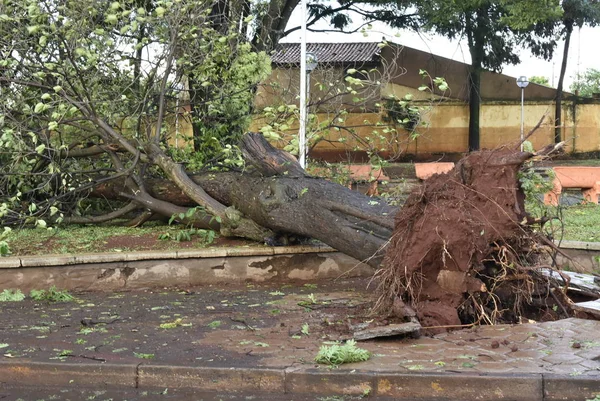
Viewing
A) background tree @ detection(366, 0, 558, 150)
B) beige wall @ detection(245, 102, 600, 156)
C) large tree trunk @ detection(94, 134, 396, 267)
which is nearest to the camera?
large tree trunk @ detection(94, 134, 396, 267)

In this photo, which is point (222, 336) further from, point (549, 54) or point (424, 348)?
point (549, 54)

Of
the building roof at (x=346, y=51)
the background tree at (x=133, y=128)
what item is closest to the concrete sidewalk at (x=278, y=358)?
the background tree at (x=133, y=128)

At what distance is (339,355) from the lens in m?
4.87

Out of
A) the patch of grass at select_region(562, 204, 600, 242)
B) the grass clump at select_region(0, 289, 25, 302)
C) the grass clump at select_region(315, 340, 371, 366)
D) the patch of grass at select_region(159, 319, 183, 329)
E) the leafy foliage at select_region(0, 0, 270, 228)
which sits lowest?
the grass clump at select_region(0, 289, 25, 302)

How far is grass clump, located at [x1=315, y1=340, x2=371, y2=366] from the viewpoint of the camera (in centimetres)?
486

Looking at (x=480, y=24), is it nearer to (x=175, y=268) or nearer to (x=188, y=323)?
(x=175, y=268)

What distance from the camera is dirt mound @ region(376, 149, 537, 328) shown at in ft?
19.2

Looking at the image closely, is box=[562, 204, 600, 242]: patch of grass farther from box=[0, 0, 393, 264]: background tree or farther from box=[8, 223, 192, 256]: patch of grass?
box=[8, 223, 192, 256]: patch of grass

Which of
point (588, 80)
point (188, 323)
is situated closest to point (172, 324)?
point (188, 323)

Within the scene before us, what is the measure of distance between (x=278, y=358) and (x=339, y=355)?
0.47 metres

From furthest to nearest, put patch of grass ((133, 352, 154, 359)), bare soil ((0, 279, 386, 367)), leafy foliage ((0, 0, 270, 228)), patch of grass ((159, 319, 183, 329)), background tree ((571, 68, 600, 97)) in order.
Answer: background tree ((571, 68, 600, 97)) → leafy foliage ((0, 0, 270, 228)) → patch of grass ((159, 319, 183, 329)) → bare soil ((0, 279, 386, 367)) → patch of grass ((133, 352, 154, 359))

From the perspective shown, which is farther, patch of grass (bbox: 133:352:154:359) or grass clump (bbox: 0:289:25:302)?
grass clump (bbox: 0:289:25:302)

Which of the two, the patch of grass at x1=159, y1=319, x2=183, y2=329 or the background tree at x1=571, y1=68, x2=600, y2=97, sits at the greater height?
the background tree at x1=571, y1=68, x2=600, y2=97

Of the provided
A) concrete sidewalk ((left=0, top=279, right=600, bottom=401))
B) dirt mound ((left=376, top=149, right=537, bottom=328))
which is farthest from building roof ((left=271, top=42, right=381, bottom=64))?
concrete sidewalk ((left=0, top=279, right=600, bottom=401))
